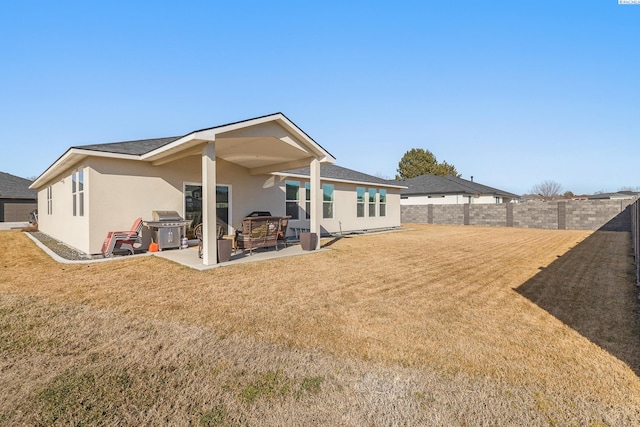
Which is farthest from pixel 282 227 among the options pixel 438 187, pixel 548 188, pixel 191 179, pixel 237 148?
pixel 548 188

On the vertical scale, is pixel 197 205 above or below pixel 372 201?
below

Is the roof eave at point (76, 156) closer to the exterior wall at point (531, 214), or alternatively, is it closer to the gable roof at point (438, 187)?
the exterior wall at point (531, 214)

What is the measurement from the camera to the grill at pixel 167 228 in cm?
949

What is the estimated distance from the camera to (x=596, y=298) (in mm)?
5113

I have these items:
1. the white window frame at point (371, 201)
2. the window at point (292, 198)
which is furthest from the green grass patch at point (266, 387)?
the white window frame at point (371, 201)

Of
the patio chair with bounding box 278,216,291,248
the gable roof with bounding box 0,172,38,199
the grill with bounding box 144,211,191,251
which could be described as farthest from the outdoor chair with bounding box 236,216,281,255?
the gable roof with bounding box 0,172,38,199

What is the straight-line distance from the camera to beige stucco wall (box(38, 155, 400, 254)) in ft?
29.2

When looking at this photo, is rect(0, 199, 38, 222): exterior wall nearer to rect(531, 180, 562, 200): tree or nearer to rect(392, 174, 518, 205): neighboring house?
rect(392, 174, 518, 205): neighboring house

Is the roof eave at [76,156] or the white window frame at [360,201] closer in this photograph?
the roof eave at [76,156]

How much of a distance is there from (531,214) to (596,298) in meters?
20.3

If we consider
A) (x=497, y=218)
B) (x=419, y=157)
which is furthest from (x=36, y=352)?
(x=419, y=157)

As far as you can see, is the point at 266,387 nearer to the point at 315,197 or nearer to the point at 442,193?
the point at 315,197

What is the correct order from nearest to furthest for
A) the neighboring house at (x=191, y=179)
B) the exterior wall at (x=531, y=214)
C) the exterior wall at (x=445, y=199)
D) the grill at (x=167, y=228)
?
the neighboring house at (x=191, y=179) → the grill at (x=167, y=228) → the exterior wall at (x=531, y=214) → the exterior wall at (x=445, y=199)

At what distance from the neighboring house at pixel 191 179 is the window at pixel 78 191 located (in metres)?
0.03
